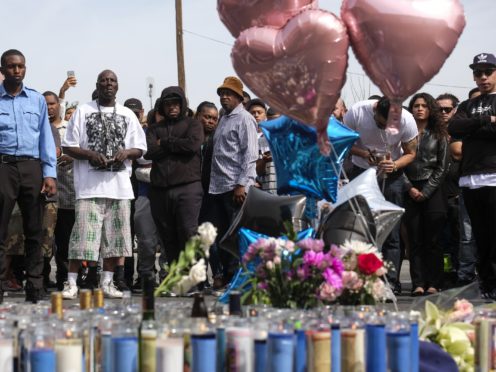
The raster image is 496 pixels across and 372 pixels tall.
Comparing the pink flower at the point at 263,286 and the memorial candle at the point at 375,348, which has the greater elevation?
the pink flower at the point at 263,286

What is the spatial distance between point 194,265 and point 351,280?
0.70 m

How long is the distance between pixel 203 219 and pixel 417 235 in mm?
1910

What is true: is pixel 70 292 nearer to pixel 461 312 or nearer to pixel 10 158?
pixel 10 158

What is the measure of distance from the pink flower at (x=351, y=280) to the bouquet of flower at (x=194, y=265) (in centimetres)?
63

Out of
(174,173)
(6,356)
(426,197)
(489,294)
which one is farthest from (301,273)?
(426,197)

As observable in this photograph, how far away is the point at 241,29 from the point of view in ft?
16.6

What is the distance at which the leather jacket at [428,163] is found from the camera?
871 cm

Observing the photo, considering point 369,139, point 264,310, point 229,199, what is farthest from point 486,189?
point 264,310

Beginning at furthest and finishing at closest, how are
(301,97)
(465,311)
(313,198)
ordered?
(313,198), (301,97), (465,311)

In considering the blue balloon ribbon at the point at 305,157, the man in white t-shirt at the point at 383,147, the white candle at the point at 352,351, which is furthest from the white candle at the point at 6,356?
the man in white t-shirt at the point at 383,147

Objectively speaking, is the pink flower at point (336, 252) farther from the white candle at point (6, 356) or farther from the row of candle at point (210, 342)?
the white candle at point (6, 356)

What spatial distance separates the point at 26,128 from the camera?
305 inches

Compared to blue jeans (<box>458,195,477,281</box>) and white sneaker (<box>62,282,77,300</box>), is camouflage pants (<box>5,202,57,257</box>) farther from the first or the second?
blue jeans (<box>458,195,477,281</box>)

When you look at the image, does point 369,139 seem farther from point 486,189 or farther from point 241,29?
point 241,29
